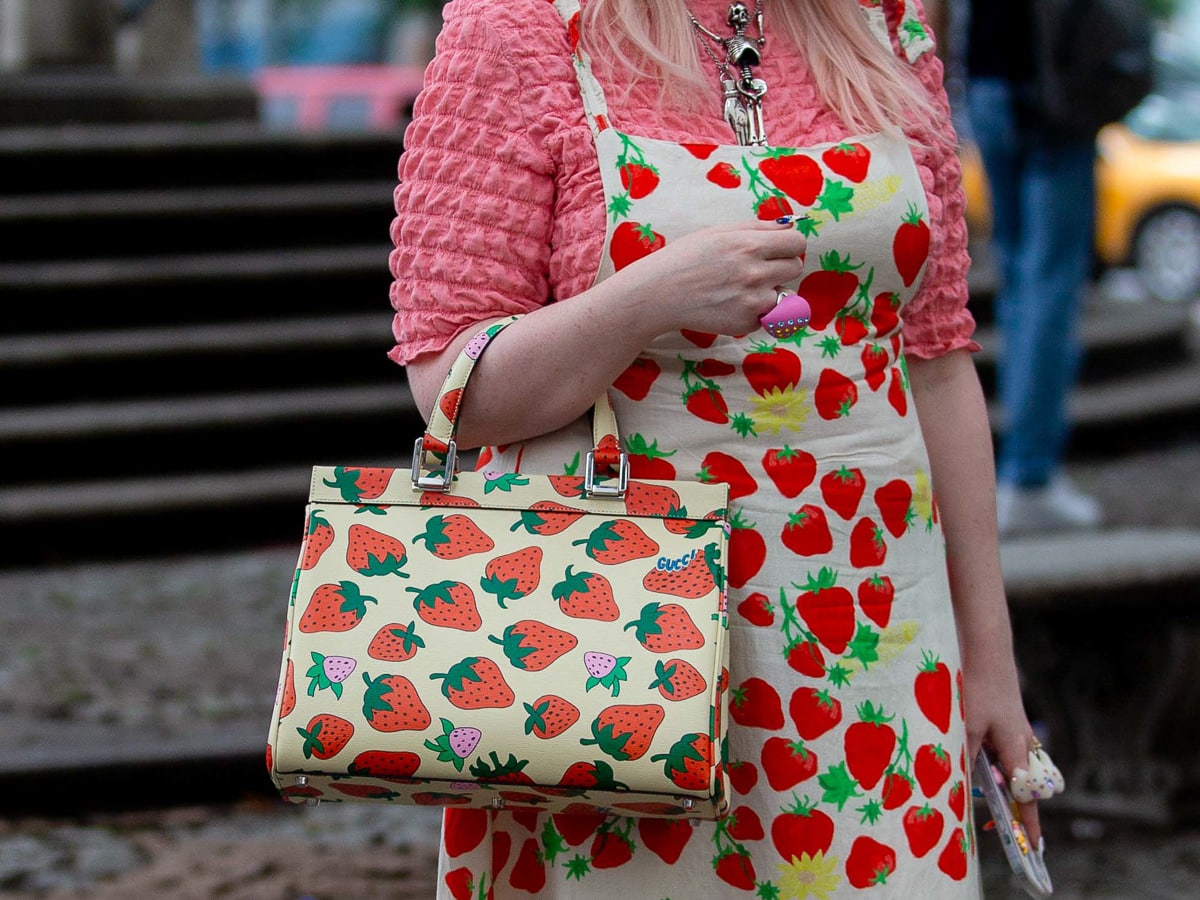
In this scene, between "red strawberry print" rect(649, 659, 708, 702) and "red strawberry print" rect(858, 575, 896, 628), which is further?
"red strawberry print" rect(858, 575, 896, 628)

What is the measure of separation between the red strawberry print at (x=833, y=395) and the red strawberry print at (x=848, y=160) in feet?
0.70

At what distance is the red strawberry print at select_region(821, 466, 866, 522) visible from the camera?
167 cm

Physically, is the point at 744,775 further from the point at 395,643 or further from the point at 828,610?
the point at 395,643

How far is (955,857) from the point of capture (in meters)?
1.75

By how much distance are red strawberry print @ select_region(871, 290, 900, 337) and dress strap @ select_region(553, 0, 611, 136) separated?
362 mm

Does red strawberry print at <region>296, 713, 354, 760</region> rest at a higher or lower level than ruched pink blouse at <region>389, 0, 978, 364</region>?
lower

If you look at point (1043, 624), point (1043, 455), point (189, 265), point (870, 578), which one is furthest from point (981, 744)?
point (189, 265)

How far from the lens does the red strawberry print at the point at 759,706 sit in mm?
1661

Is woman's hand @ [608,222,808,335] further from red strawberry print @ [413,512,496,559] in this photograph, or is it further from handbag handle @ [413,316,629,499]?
red strawberry print @ [413,512,496,559]

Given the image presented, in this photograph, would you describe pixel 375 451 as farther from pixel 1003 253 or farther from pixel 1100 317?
pixel 1100 317

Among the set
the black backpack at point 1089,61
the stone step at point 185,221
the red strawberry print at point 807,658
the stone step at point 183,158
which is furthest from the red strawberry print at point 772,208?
the stone step at point 183,158

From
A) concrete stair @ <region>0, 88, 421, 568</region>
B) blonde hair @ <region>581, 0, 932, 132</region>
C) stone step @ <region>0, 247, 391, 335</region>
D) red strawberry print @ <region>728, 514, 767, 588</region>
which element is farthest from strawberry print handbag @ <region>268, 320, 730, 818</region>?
stone step @ <region>0, 247, 391, 335</region>

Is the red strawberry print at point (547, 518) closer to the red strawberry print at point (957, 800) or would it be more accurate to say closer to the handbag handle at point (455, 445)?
the handbag handle at point (455, 445)

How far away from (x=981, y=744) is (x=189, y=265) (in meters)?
6.38
